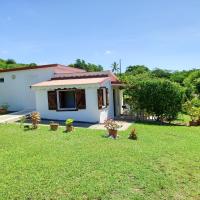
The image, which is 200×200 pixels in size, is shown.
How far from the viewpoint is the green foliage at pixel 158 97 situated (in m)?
22.3

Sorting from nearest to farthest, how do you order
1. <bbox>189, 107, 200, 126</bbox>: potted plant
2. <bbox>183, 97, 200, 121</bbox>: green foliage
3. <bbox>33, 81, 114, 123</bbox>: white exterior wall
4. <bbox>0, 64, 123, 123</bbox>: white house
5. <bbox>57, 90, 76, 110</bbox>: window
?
<bbox>33, 81, 114, 123</bbox>: white exterior wall → <bbox>0, 64, 123, 123</bbox>: white house → <bbox>57, 90, 76, 110</bbox>: window → <bbox>189, 107, 200, 126</bbox>: potted plant → <bbox>183, 97, 200, 121</bbox>: green foliage

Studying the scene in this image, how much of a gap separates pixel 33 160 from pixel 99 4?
1260cm

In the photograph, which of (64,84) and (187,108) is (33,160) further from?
(187,108)

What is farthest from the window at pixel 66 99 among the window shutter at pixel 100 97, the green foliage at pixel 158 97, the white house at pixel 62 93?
the green foliage at pixel 158 97

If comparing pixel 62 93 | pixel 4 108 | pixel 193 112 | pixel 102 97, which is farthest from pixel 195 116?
pixel 4 108

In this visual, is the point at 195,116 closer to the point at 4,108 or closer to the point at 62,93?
the point at 62,93

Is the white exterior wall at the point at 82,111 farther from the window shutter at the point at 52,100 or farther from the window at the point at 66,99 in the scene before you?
the window at the point at 66,99

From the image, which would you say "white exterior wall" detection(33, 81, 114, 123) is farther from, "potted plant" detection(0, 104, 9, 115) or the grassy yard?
the grassy yard

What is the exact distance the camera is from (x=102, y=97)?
21.4 metres

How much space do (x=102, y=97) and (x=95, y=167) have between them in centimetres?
1232

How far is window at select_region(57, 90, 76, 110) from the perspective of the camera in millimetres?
20781

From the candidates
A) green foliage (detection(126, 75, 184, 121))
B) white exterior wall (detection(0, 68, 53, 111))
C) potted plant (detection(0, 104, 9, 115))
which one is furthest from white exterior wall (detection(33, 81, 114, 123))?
potted plant (detection(0, 104, 9, 115))

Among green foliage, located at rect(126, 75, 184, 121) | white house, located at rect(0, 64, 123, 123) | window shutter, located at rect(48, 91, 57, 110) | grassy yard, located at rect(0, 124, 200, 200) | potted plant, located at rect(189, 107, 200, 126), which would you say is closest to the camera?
grassy yard, located at rect(0, 124, 200, 200)

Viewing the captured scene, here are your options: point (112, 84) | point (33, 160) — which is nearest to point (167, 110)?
point (112, 84)
